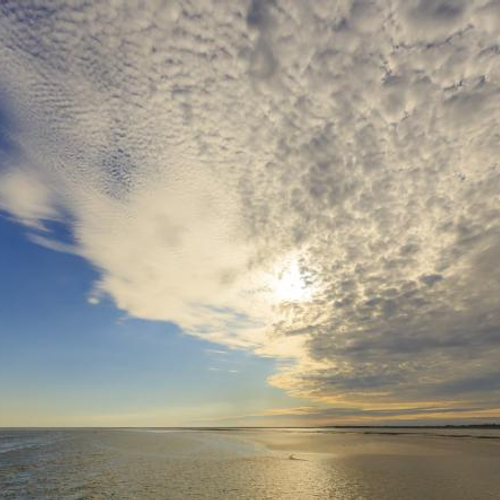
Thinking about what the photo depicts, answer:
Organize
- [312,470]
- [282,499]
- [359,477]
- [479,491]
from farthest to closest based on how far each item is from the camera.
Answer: [312,470] → [359,477] → [479,491] → [282,499]

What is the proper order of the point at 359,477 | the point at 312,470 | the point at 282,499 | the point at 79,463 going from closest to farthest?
the point at 282,499, the point at 359,477, the point at 312,470, the point at 79,463

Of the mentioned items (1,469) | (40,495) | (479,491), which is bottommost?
(479,491)

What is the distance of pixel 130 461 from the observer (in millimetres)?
44719

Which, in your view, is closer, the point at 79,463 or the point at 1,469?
the point at 1,469

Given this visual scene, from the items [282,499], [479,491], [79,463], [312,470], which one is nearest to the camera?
[282,499]

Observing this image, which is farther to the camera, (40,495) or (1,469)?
(1,469)

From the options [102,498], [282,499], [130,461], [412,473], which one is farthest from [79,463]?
[412,473]

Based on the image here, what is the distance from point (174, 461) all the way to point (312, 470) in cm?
1702

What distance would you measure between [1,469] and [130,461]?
13.1 metres

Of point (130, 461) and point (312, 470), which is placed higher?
point (130, 461)

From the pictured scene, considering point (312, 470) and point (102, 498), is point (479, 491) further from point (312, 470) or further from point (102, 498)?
point (102, 498)

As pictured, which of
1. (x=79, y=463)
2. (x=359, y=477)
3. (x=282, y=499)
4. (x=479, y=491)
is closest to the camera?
(x=282, y=499)

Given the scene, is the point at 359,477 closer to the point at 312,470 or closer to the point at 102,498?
the point at 312,470

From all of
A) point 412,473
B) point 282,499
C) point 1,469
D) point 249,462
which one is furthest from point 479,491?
point 1,469
